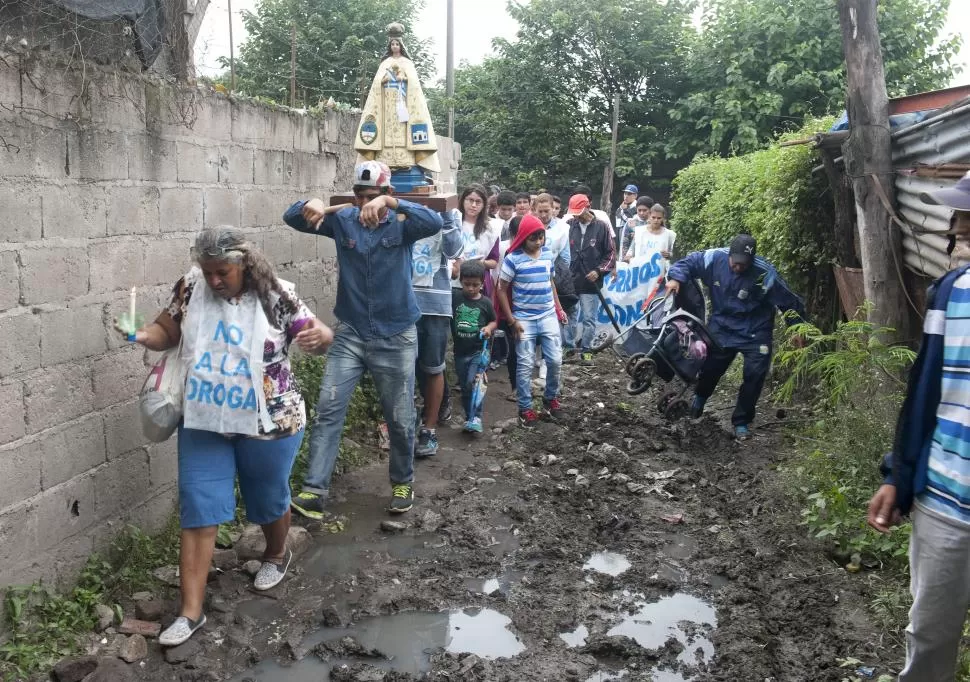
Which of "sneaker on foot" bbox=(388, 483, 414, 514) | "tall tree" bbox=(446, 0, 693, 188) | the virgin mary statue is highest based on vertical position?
"tall tree" bbox=(446, 0, 693, 188)

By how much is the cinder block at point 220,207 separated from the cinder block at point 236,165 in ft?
0.29

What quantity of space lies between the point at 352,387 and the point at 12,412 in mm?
2089

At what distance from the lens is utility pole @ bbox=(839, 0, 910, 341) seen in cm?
613

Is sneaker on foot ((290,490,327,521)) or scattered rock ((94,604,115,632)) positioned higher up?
sneaker on foot ((290,490,327,521))

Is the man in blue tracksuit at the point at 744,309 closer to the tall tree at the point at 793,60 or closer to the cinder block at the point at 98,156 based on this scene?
the cinder block at the point at 98,156

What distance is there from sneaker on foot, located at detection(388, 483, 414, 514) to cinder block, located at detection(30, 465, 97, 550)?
1851mm

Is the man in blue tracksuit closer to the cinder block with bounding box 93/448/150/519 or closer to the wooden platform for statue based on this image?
the wooden platform for statue

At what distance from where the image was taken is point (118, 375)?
4531 mm

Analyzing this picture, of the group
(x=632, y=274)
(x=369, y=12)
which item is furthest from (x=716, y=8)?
(x=632, y=274)

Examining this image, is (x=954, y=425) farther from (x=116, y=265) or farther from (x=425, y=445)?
(x=425, y=445)

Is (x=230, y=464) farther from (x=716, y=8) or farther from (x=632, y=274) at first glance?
(x=716, y=8)

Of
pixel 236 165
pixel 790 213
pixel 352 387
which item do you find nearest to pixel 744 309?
pixel 790 213

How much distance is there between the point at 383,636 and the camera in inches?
163

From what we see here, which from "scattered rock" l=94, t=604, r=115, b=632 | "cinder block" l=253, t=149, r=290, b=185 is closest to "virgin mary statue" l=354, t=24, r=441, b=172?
"cinder block" l=253, t=149, r=290, b=185
